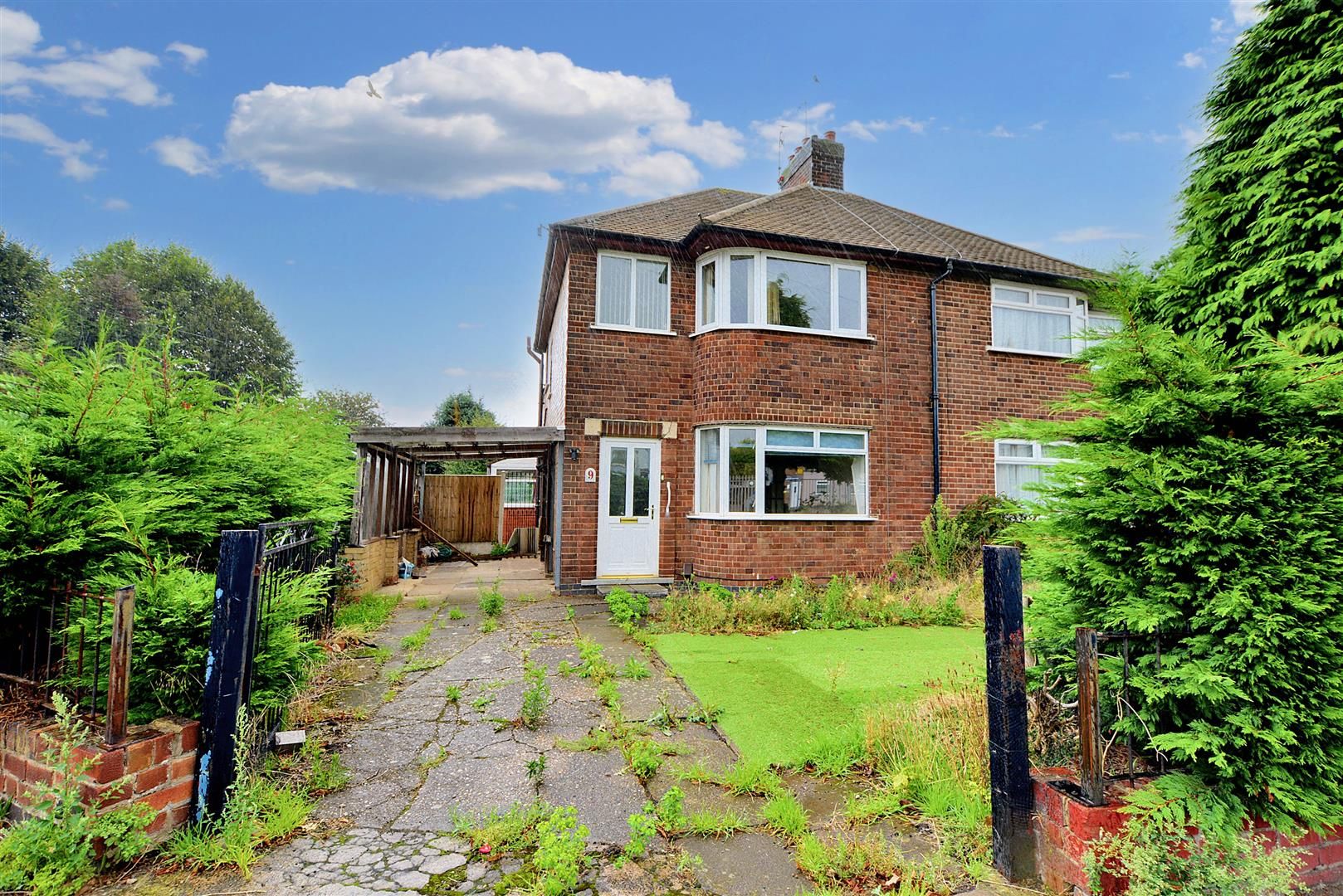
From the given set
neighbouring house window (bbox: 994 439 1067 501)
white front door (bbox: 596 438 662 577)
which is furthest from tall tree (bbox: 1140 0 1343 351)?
neighbouring house window (bbox: 994 439 1067 501)

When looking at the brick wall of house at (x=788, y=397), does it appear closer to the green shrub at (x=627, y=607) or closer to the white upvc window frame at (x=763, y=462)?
the white upvc window frame at (x=763, y=462)

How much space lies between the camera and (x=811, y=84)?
43.6 ft

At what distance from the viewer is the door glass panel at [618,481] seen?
10.4 meters

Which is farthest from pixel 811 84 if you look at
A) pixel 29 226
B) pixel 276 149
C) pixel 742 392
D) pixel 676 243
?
pixel 29 226

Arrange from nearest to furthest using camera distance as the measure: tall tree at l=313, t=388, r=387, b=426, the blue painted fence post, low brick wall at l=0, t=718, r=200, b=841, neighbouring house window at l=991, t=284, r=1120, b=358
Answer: low brick wall at l=0, t=718, r=200, b=841
the blue painted fence post
neighbouring house window at l=991, t=284, r=1120, b=358
tall tree at l=313, t=388, r=387, b=426

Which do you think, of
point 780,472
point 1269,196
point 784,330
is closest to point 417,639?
point 780,472

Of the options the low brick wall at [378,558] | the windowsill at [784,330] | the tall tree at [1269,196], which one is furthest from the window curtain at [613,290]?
the tall tree at [1269,196]

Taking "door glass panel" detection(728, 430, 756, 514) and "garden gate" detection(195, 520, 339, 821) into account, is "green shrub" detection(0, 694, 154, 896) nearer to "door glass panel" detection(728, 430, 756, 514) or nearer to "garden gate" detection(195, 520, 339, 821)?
"garden gate" detection(195, 520, 339, 821)

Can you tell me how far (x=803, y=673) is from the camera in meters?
5.73

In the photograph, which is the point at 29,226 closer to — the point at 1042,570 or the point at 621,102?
→ the point at 621,102

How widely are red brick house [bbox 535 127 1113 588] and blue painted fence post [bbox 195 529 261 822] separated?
720 cm

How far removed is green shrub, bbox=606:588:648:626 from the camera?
770 centimetres

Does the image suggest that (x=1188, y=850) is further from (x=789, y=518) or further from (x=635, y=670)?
(x=789, y=518)

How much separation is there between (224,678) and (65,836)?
26.7 inches
